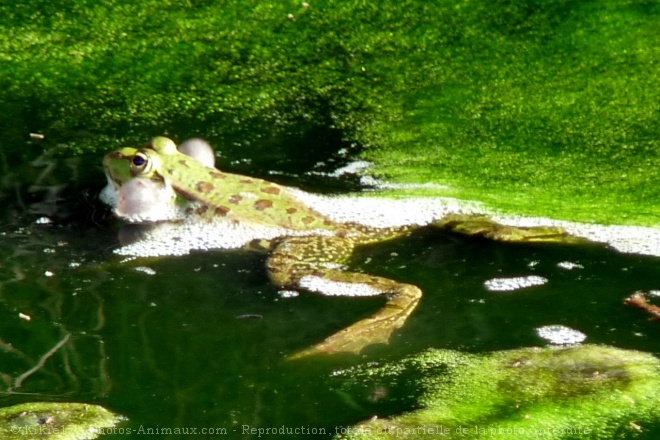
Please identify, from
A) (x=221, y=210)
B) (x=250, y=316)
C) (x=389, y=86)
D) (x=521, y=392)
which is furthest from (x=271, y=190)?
(x=521, y=392)

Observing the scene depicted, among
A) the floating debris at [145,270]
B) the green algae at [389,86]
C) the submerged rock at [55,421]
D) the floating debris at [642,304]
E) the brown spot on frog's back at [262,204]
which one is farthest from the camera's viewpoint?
the green algae at [389,86]

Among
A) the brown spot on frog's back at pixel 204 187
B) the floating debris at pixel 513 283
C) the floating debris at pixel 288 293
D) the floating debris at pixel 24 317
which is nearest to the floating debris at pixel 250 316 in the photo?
the floating debris at pixel 288 293

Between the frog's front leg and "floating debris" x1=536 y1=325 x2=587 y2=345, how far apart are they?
0.40m

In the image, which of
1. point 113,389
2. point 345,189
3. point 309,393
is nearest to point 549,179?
point 345,189

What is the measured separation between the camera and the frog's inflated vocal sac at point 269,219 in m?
3.30

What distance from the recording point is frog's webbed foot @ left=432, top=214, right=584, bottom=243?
3521 mm

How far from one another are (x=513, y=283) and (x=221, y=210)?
1193 mm

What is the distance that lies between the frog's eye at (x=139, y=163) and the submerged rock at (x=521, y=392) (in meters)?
1.59

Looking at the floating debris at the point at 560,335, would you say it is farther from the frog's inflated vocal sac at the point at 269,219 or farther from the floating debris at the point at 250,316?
the floating debris at the point at 250,316

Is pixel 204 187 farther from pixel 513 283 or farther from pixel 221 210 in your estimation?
pixel 513 283

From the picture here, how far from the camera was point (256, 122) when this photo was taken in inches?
182

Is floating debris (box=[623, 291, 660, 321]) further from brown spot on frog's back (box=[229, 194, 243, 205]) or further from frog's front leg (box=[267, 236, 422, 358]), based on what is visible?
brown spot on frog's back (box=[229, 194, 243, 205])

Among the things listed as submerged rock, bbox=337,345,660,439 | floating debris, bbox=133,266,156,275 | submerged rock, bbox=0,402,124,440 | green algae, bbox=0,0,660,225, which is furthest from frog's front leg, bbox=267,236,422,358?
green algae, bbox=0,0,660,225

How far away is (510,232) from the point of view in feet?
11.6
